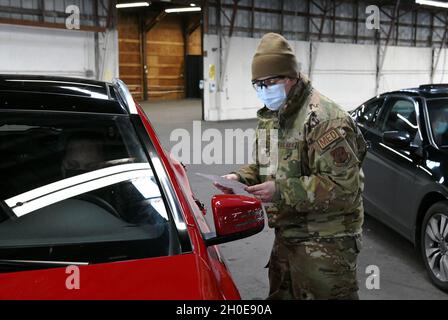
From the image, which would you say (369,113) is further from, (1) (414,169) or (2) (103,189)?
(2) (103,189)

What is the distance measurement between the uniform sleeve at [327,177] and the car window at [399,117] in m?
2.45

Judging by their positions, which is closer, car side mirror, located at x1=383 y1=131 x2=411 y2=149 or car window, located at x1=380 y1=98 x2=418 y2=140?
car side mirror, located at x1=383 y1=131 x2=411 y2=149

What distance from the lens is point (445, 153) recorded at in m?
3.61

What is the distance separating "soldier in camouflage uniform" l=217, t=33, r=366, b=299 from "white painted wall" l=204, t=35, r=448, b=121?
43.1 feet

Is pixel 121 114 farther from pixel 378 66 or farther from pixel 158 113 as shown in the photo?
pixel 378 66

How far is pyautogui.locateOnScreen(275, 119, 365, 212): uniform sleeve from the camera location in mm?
1844

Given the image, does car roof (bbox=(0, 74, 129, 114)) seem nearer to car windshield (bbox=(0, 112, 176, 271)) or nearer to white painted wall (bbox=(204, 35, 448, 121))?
car windshield (bbox=(0, 112, 176, 271))

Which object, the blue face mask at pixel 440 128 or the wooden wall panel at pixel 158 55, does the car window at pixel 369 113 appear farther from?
the wooden wall panel at pixel 158 55

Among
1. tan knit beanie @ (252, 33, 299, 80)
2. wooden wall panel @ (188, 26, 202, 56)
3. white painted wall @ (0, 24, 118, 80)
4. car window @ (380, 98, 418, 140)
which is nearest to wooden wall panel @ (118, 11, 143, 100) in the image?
wooden wall panel @ (188, 26, 202, 56)

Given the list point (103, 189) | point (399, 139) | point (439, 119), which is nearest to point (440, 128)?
point (439, 119)

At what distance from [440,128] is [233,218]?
286 centimetres

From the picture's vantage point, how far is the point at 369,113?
5.12 metres

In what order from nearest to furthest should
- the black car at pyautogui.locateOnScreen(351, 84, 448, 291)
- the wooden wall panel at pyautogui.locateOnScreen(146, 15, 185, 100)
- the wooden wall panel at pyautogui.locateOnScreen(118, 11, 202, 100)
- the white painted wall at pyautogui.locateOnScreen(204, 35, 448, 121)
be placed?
the black car at pyautogui.locateOnScreen(351, 84, 448, 291)
the white painted wall at pyautogui.locateOnScreen(204, 35, 448, 121)
the wooden wall panel at pyautogui.locateOnScreen(118, 11, 202, 100)
the wooden wall panel at pyautogui.locateOnScreen(146, 15, 185, 100)

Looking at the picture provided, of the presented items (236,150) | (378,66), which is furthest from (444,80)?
(236,150)
